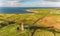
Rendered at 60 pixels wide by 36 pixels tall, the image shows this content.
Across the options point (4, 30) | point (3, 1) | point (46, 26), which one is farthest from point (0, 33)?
point (46, 26)

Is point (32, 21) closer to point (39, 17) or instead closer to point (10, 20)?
point (39, 17)

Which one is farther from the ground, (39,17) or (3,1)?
(3,1)

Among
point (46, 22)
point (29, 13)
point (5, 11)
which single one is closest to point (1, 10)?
point (5, 11)

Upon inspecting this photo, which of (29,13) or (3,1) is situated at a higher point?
(3,1)

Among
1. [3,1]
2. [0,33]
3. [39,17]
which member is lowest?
[0,33]

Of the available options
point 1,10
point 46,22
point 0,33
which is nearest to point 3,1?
point 1,10

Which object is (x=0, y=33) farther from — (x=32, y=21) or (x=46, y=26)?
(x=46, y=26)
